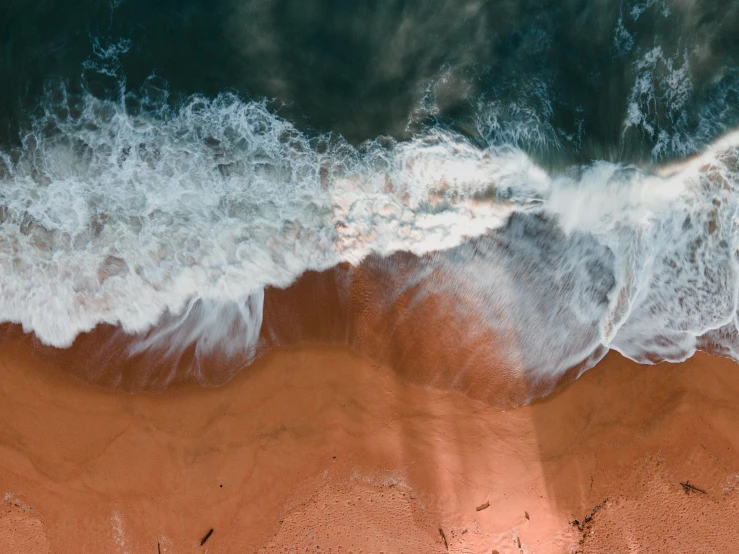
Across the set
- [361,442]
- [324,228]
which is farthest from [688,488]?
[324,228]

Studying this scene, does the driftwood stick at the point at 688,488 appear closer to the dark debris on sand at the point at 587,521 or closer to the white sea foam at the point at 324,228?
the dark debris on sand at the point at 587,521

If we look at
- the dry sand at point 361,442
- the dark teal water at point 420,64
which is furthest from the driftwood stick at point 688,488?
the dark teal water at point 420,64

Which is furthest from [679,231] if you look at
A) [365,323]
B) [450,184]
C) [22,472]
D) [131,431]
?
[22,472]

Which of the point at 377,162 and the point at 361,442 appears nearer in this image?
the point at 361,442

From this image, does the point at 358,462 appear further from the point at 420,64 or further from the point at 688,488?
the point at 420,64

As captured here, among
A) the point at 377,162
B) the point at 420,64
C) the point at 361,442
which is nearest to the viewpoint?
the point at 361,442

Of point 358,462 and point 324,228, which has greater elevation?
point 324,228

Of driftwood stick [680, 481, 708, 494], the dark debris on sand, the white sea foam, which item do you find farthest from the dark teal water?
the dark debris on sand
